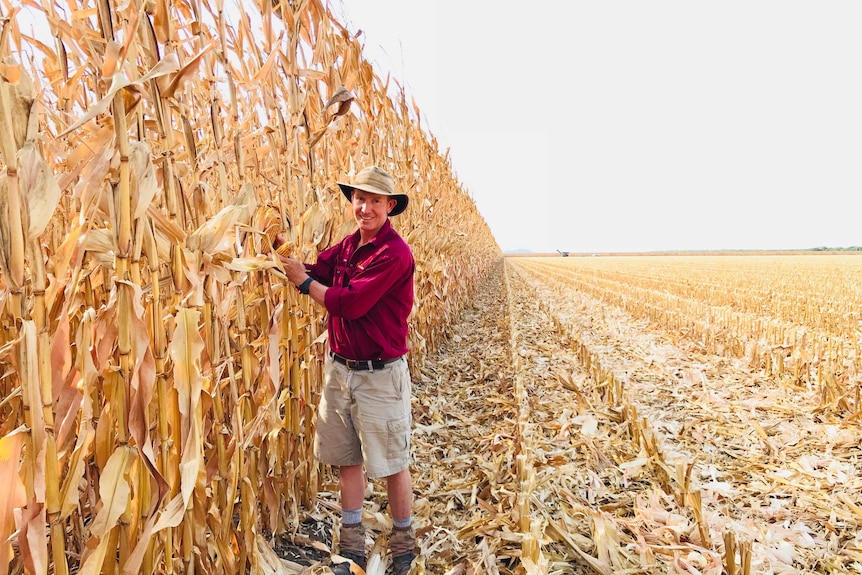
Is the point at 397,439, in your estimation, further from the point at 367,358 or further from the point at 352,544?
the point at 352,544

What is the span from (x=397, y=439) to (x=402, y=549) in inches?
21.8

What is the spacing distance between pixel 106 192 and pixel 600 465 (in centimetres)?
319

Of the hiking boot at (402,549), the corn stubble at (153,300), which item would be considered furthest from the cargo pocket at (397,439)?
the corn stubble at (153,300)

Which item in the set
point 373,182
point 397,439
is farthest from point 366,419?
point 373,182

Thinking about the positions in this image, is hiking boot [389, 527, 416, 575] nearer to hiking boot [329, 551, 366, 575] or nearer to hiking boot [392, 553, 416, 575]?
hiking boot [392, 553, 416, 575]

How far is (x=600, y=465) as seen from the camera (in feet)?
11.1

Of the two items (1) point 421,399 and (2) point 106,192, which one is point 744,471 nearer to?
(1) point 421,399

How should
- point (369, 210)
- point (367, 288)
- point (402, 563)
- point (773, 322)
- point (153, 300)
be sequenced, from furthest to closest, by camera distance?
point (773, 322) → point (402, 563) → point (369, 210) → point (367, 288) → point (153, 300)

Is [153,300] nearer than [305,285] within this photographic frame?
Yes

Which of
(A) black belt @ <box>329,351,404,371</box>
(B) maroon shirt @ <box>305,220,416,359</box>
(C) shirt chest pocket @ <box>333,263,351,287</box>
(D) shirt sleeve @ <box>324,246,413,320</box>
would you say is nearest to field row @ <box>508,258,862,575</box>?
(A) black belt @ <box>329,351,404,371</box>

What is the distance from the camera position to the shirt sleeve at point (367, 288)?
2088mm

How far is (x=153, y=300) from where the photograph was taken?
1.37 metres

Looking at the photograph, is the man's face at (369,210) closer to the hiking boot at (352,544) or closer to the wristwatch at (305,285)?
the wristwatch at (305,285)

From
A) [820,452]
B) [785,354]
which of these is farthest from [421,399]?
[785,354]
